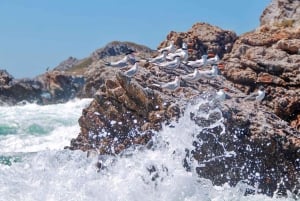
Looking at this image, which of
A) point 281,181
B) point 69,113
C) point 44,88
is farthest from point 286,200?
point 44,88

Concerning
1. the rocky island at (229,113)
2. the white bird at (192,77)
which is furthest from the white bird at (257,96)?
the white bird at (192,77)

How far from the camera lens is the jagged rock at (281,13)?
25.9 metres

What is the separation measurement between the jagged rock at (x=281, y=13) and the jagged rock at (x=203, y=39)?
1.79m

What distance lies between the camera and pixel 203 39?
25.7m

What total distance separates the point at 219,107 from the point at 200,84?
95.0 inches

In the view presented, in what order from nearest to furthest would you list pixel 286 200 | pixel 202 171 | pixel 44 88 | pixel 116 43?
1. pixel 286 200
2. pixel 202 171
3. pixel 44 88
4. pixel 116 43

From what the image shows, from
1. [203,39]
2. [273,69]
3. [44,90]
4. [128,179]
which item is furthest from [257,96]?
[44,90]

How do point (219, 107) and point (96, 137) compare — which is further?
point (96, 137)

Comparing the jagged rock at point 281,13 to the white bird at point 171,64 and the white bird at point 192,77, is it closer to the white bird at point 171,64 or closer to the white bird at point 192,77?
the white bird at point 171,64

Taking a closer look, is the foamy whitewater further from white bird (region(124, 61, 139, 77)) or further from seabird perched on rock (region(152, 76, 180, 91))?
white bird (region(124, 61, 139, 77))

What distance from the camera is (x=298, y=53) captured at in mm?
19016

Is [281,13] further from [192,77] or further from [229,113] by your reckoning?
[229,113]

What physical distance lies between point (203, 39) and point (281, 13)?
3.85 m

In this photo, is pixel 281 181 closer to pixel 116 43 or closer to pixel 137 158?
pixel 137 158
